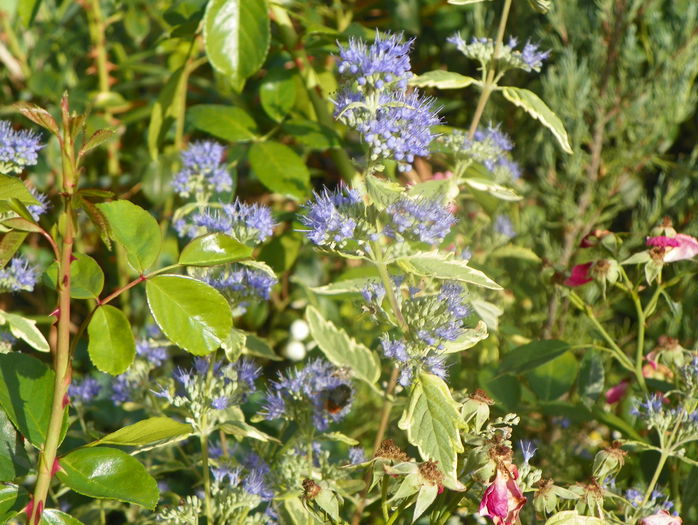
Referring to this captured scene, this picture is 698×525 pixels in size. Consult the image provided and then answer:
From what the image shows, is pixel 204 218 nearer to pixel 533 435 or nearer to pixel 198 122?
pixel 198 122

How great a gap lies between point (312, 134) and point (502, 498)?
70 cm

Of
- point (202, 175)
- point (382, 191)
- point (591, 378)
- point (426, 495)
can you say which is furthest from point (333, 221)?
point (591, 378)

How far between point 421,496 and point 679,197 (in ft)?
3.78

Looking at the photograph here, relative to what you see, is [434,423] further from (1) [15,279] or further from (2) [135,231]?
(1) [15,279]

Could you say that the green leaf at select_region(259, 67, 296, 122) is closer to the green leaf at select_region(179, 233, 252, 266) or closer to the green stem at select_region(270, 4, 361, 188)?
the green stem at select_region(270, 4, 361, 188)

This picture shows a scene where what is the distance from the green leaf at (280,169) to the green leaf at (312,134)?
3 cm

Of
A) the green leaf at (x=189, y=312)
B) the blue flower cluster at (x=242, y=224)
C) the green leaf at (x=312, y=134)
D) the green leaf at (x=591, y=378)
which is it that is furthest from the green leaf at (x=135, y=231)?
the green leaf at (x=591, y=378)

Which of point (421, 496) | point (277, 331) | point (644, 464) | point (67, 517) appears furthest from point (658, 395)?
point (277, 331)

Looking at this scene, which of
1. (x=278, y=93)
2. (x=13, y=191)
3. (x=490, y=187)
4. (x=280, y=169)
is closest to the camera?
(x=13, y=191)

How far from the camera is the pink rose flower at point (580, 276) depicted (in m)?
1.15

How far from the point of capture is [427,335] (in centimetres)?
87

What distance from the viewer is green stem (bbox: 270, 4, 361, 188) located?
4.61 feet

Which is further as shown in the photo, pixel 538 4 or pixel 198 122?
pixel 198 122

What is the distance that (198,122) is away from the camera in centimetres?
136
